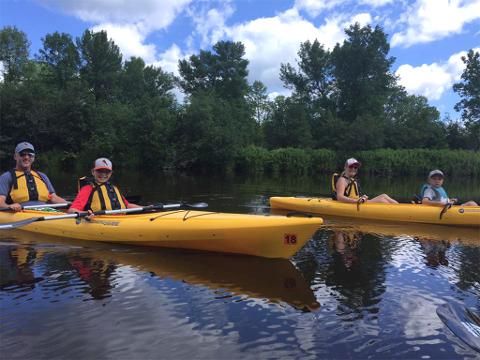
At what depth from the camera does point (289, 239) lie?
5.46 meters

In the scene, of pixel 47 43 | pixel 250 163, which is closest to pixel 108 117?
pixel 250 163

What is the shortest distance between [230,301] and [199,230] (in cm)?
161

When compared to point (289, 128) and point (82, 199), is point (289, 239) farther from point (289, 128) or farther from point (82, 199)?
point (289, 128)

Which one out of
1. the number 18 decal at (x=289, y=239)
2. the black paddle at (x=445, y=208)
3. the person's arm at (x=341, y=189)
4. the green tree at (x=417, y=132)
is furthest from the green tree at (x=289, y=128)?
the number 18 decal at (x=289, y=239)

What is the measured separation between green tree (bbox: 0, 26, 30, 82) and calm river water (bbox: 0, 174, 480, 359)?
38477 mm

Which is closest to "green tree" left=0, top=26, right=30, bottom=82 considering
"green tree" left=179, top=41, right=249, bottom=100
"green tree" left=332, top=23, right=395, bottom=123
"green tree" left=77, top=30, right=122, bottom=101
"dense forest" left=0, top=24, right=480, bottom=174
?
"dense forest" left=0, top=24, right=480, bottom=174

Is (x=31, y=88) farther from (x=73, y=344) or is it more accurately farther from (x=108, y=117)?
(x=73, y=344)

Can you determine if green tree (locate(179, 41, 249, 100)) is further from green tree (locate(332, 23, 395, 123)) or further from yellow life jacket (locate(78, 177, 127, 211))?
yellow life jacket (locate(78, 177, 127, 211))

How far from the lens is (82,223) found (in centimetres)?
656

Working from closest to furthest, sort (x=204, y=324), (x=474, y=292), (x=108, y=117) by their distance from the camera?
(x=204, y=324), (x=474, y=292), (x=108, y=117)

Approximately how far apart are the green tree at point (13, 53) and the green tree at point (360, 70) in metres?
29.0

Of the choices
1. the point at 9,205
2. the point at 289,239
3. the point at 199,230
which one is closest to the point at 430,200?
the point at 289,239

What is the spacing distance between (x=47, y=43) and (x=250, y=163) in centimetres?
2639

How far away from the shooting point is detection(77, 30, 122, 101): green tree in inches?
1640
